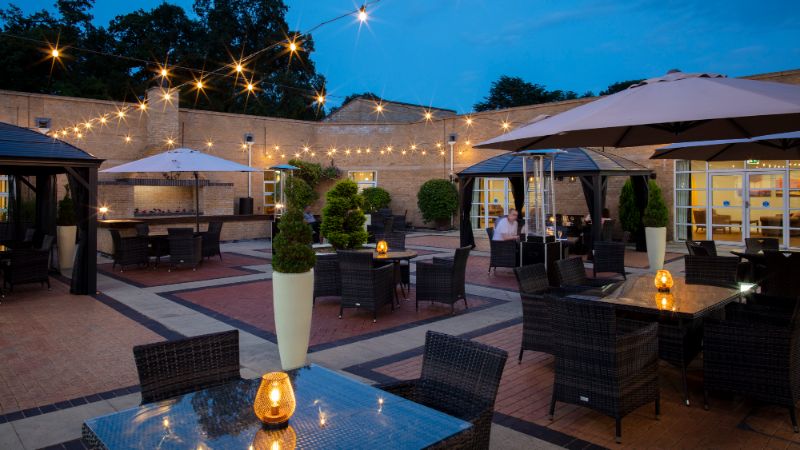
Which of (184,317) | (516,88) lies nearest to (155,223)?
(184,317)

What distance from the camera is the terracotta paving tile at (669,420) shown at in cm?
337

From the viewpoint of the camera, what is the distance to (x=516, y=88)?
40.2 m

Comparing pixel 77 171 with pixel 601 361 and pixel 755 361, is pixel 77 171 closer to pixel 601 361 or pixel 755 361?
pixel 601 361

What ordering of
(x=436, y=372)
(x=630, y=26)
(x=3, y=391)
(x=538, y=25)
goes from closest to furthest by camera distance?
(x=436, y=372) → (x=3, y=391) → (x=538, y=25) → (x=630, y=26)

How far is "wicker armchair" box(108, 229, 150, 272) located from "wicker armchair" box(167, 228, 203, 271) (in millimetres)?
562

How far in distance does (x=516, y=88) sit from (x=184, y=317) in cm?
3696

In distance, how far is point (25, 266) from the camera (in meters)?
8.29

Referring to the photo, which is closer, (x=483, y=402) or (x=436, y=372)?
(x=483, y=402)

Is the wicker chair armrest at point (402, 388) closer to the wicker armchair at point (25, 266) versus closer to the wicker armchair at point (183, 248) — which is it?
the wicker armchair at point (25, 266)

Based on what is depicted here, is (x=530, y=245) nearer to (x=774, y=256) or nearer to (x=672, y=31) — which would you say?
(x=774, y=256)

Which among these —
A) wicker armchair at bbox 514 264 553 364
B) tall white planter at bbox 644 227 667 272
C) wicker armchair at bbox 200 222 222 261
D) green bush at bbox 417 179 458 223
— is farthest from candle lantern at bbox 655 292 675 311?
green bush at bbox 417 179 458 223

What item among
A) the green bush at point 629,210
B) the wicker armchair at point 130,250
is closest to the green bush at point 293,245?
the wicker armchair at point 130,250

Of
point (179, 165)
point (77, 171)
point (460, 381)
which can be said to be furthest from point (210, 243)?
point (460, 381)

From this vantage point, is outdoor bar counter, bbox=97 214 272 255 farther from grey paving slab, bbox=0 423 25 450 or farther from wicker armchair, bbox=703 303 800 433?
wicker armchair, bbox=703 303 800 433
